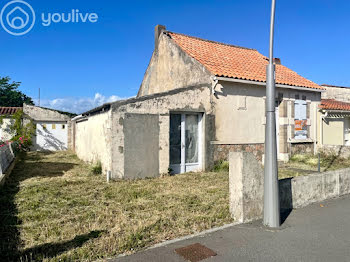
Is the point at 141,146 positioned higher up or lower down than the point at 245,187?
higher up

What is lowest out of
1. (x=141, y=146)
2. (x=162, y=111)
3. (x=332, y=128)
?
(x=141, y=146)

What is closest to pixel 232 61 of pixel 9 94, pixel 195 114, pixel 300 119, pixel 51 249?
pixel 195 114

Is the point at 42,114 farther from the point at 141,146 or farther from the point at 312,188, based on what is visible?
the point at 312,188

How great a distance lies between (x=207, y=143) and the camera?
32.7 ft

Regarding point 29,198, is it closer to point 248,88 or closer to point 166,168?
point 166,168

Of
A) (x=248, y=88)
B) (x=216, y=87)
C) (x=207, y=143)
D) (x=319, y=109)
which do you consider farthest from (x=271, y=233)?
(x=319, y=109)

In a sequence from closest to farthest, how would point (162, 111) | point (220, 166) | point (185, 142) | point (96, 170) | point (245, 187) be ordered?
point (245, 187)
point (162, 111)
point (96, 170)
point (185, 142)
point (220, 166)

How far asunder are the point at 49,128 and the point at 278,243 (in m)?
20.0

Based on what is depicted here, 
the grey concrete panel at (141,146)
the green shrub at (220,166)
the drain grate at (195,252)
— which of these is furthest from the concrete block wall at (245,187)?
the green shrub at (220,166)

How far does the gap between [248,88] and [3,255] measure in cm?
984

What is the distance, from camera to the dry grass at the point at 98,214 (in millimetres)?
3712

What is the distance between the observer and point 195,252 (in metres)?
3.64

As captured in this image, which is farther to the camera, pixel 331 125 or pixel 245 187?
pixel 331 125

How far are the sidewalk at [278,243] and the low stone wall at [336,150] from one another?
8520mm
